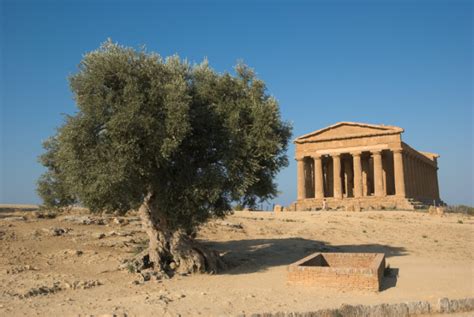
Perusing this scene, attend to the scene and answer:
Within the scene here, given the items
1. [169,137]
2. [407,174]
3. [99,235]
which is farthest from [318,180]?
[169,137]

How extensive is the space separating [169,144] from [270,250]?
1004cm

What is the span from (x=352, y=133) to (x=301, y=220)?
79.0 ft

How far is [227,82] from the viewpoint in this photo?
1728 centimetres

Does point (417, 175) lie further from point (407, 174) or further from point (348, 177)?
point (348, 177)

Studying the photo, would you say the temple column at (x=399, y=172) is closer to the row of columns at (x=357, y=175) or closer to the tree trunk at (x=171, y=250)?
the row of columns at (x=357, y=175)

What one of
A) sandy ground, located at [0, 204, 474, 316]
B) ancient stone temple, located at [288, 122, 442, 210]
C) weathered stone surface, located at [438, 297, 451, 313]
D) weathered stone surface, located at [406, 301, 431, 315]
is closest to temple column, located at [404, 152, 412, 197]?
ancient stone temple, located at [288, 122, 442, 210]

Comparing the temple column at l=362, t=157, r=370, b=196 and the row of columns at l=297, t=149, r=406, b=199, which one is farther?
the temple column at l=362, t=157, r=370, b=196

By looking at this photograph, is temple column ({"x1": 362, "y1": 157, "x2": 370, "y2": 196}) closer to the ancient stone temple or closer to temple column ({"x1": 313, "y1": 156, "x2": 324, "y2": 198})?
the ancient stone temple

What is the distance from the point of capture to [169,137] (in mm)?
15039

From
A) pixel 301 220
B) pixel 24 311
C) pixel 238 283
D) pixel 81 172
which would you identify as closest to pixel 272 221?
pixel 301 220

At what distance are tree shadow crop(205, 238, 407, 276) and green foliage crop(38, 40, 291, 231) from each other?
10.4 feet

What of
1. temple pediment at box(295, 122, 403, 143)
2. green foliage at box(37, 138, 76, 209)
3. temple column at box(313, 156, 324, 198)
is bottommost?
green foliage at box(37, 138, 76, 209)

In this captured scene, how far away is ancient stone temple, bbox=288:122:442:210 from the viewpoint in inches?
2016

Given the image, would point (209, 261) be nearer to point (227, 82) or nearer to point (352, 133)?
point (227, 82)
